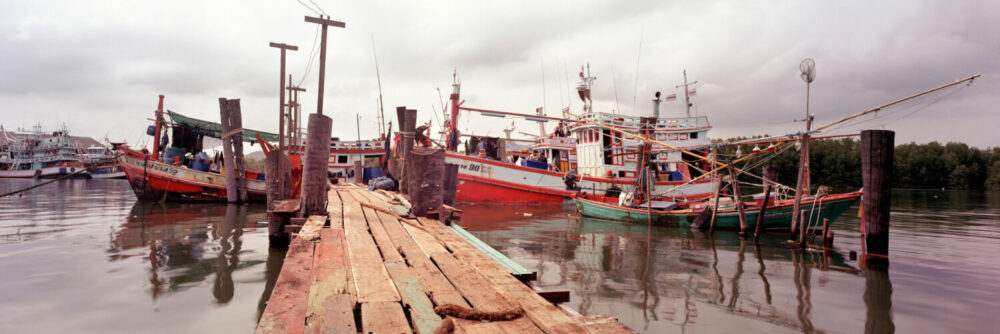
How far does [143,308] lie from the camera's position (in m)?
5.66

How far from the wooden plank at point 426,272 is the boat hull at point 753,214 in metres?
11.0

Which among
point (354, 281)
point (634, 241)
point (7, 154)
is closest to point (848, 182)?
point (634, 241)

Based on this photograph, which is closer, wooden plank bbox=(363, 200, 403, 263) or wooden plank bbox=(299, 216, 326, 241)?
wooden plank bbox=(363, 200, 403, 263)

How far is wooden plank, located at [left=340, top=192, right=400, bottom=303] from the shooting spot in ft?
10.2

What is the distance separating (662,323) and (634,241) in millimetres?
7081

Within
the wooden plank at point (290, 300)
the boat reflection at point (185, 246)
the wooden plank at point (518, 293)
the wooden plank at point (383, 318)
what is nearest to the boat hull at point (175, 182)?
the boat reflection at point (185, 246)

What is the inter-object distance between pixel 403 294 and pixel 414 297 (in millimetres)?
109

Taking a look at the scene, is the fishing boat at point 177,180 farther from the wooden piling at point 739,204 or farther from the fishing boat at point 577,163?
the wooden piling at point 739,204

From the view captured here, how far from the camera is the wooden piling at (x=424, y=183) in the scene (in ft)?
27.5

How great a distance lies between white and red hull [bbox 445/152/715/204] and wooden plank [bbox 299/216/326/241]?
1778 centimetres

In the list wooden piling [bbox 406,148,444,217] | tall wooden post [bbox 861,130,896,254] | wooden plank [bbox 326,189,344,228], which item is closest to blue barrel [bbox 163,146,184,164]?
wooden plank [bbox 326,189,344,228]

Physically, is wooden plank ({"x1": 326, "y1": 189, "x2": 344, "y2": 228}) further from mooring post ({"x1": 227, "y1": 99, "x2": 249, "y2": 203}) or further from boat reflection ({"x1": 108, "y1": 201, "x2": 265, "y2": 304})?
mooring post ({"x1": 227, "y1": 99, "x2": 249, "y2": 203})

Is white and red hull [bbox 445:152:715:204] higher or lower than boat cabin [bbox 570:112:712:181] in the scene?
lower

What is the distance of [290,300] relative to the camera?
3018 millimetres
